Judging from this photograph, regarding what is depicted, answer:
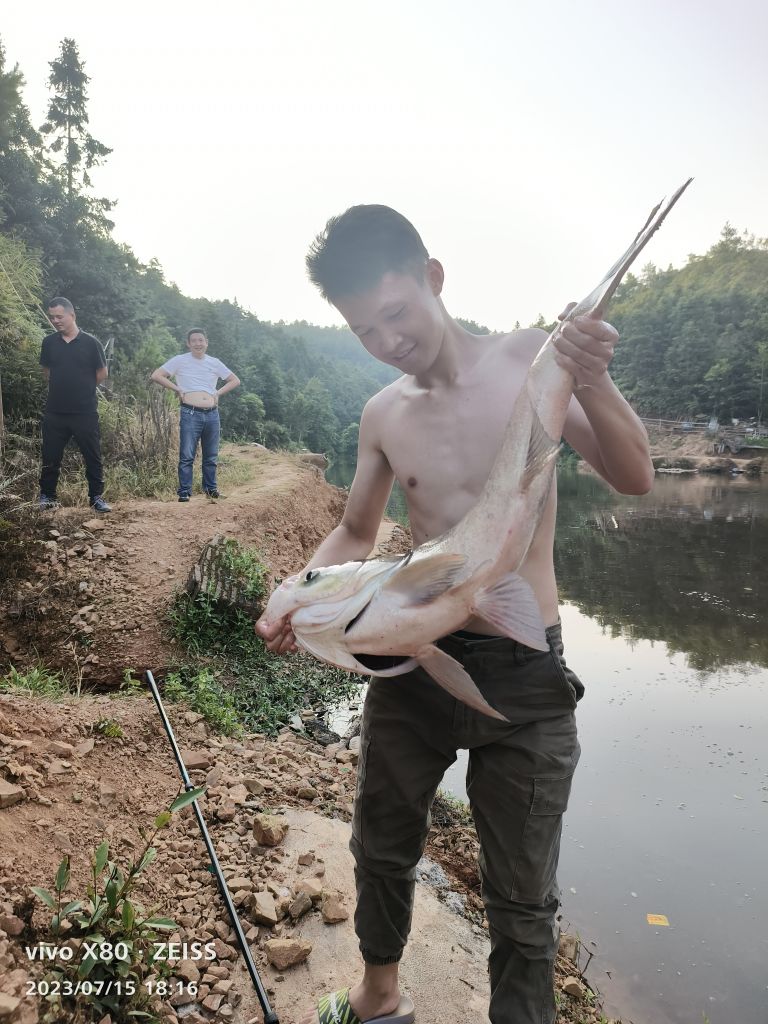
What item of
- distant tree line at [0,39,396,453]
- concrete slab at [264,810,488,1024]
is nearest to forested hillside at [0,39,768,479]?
distant tree line at [0,39,396,453]

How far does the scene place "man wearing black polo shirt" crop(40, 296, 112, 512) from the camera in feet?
23.9

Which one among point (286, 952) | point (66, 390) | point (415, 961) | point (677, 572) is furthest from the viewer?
point (677, 572)

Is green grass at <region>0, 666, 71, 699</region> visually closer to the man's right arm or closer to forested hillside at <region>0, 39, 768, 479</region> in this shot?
the man's right arm

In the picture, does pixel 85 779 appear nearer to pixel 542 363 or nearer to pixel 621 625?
pixel 542 363

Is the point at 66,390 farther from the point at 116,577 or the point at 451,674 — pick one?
the point at 451,674

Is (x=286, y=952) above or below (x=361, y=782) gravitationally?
below

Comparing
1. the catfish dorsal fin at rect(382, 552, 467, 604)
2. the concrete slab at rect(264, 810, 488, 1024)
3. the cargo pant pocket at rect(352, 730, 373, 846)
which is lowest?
the concrete slab at rect(264, 810, 488, 1024)

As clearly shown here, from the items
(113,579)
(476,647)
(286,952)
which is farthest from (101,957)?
(113,579)

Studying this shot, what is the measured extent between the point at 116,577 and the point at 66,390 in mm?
2467

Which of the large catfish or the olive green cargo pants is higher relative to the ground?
the large catfish

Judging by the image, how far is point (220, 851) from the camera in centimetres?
310

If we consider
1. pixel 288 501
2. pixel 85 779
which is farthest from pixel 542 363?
pixel 288 501

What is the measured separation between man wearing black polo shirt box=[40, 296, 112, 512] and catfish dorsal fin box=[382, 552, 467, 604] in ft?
23.7

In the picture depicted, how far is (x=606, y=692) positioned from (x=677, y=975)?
145 inches
